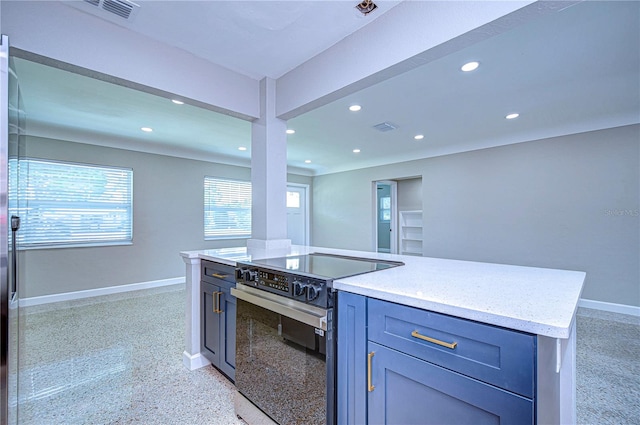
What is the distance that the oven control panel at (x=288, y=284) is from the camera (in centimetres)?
134

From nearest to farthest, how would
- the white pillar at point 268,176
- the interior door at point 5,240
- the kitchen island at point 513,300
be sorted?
the kitchen island at point 513,300
the interior door at point 5,240
the white pillar at point 268,176

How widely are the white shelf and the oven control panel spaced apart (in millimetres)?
5093

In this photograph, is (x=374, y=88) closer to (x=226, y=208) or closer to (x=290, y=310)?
(x=290, y=310)

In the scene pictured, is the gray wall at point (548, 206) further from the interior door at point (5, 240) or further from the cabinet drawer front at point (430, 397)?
the interior door at point (5, 240)

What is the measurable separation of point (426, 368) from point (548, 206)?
4141 mm

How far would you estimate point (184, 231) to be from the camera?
5281 millimetres

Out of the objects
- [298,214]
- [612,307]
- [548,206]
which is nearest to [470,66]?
[548,206]

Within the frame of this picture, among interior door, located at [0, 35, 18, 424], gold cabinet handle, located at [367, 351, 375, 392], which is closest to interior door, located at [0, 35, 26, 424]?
interior door, located at [0, 35, 18, 424]

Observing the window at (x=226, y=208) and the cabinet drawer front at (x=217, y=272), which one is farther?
the window at (x=226, y=208)

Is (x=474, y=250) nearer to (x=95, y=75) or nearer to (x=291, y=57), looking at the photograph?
(x=291, y=57)

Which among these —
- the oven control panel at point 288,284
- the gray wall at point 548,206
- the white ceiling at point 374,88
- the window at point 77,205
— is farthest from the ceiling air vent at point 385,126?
the window at point 77,205

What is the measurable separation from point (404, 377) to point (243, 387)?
42.6 inches

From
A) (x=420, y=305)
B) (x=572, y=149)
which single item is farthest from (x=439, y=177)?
(x=420, y=305)

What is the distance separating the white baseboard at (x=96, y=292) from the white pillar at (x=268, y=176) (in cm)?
328
